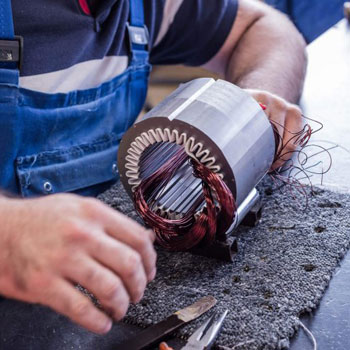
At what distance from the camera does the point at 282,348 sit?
0.53 metres

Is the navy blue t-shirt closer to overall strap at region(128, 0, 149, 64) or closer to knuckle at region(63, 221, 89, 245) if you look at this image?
overall strap at region(128, 0, 149, 64)

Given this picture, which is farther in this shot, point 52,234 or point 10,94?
point 10,94

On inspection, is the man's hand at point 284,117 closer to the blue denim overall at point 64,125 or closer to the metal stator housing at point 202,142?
the metal stator housing at point 202,142

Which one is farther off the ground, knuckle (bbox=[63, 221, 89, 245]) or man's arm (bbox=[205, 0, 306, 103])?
knuckle (bbox=[63, 221, 89, 245])

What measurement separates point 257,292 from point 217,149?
164mm

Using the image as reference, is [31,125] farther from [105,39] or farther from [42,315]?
[42,315]

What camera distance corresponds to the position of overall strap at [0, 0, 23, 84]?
0.76 metres

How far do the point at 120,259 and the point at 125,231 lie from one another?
2 centimetres

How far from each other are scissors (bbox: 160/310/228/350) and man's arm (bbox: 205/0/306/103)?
2.28 ft

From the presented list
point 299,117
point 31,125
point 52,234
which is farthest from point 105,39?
point 52,234

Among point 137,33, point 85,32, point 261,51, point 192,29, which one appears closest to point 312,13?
point 261,51

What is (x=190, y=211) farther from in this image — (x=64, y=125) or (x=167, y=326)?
(x=64, y=125)

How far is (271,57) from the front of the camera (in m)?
1.25

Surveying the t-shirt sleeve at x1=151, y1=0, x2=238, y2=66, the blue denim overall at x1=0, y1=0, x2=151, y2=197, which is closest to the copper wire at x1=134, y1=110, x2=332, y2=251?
the blue denim overall at x1=0, y1=0, x2=151, y2=197
